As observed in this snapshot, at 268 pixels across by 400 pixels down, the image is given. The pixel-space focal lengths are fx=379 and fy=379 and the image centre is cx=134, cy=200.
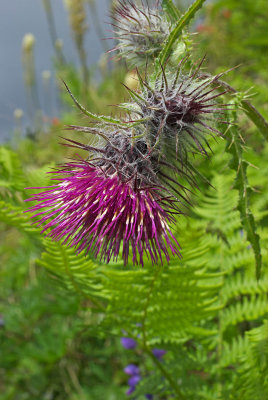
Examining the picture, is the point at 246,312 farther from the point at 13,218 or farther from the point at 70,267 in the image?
the point at 13,218

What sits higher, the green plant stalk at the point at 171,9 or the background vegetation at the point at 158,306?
the green plant stalk at the point at 171,9

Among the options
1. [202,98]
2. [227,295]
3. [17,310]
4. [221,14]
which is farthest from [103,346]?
[221,14]

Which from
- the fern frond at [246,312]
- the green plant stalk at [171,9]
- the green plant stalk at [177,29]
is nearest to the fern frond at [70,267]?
the fern frond at [246,312]

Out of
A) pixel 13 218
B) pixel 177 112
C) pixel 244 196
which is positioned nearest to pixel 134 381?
pixel 13 218

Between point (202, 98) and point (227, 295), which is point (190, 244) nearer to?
point (227, 295)

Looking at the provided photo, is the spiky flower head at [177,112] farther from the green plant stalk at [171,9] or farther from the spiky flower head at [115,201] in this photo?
the green plant stalk at [171,9]

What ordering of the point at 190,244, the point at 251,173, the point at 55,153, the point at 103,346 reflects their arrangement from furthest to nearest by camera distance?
1. the point at 55,153
2. the point at 103,346
3. the point at 251,173
4. the point at 190,244

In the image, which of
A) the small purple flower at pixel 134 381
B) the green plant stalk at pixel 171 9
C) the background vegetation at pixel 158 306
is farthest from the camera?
the small purple flower at pixel 134 381
